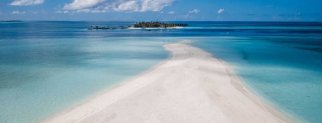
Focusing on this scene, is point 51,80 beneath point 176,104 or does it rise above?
beneath

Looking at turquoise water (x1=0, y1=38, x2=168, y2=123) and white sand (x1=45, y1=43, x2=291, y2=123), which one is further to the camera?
turquoise water (x1=0, y1=38, x2=168, y2=123)

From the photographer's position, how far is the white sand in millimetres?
10273

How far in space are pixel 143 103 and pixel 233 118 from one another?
3315mm

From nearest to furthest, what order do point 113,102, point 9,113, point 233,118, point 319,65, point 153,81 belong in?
point 233,118 < point 9,113 < point 113,102 < point 153,81 < point 319,65

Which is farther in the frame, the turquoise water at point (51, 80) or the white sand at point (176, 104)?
the turquoise water at point (51, 80)

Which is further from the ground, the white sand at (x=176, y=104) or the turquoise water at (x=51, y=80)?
the white sand at (x=176, y=104)

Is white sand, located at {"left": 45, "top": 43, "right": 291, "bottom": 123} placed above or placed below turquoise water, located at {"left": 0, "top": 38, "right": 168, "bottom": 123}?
above

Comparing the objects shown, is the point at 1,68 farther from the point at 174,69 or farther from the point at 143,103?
the point at 143,103

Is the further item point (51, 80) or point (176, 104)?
point (51, 80)

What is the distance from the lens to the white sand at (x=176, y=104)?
1027 centimetres

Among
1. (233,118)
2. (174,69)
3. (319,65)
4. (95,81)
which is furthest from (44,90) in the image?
(319,65)

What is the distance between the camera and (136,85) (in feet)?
49.1

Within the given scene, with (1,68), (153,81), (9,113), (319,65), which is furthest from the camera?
(319,65)

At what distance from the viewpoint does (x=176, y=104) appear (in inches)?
456
